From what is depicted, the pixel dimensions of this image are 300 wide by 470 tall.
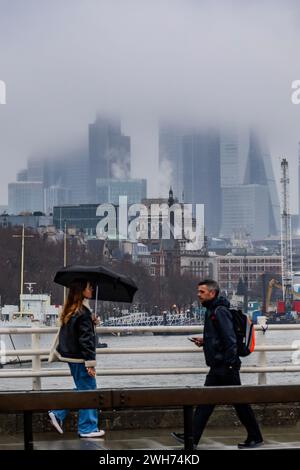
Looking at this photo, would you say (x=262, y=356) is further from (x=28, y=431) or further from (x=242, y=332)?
(x=28, y=431)

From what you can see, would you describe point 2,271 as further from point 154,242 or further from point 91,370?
point 91,370

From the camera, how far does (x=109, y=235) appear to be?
17475 centimetres

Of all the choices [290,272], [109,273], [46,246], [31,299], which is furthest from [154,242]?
[109,273]

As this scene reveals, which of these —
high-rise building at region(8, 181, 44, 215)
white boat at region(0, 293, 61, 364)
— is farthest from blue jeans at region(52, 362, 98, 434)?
high-rise building at region(8, 181, 44, 215)

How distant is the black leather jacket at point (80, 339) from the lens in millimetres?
8625

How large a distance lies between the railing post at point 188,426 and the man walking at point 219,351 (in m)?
0.69

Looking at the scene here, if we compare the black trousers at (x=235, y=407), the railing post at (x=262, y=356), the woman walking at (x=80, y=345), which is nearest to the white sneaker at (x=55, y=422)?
the woman walking at (x=80, y=345)

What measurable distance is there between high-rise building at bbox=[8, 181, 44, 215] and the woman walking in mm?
167612

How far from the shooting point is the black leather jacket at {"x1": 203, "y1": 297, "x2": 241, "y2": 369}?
327 inches

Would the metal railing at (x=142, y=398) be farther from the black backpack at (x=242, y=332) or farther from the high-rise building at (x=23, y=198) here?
the high-rise building at (x=23, y=198)

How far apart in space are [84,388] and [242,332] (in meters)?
1.21

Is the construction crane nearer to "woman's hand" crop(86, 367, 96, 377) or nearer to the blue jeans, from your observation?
the blue jeans

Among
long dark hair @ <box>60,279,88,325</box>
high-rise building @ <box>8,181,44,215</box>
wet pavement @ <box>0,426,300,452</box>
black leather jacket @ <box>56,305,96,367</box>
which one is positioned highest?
high-rise building @ <box>8,181,44,215</box>
